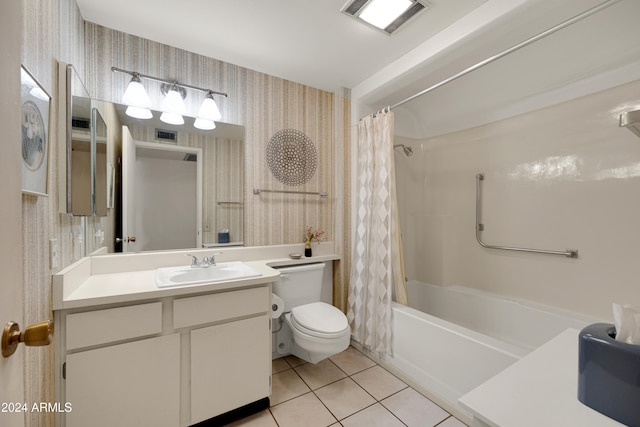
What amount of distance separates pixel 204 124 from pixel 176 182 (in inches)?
18.7

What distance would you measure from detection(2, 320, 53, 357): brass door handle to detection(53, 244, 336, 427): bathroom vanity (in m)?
0.74

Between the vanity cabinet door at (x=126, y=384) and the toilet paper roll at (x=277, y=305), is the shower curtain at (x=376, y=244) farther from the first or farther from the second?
the vanity cabinet door at (x=126, y=384)

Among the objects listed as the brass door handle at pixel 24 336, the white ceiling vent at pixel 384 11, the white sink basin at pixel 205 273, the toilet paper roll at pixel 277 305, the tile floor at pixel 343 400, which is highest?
the white ceiling vent at pixel 384 11

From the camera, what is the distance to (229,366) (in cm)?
146

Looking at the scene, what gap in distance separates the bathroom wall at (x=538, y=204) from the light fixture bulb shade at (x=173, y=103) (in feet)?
6.91

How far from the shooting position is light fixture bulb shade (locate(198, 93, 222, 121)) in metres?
1.91

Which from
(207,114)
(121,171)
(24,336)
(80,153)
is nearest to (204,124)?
(207,114)

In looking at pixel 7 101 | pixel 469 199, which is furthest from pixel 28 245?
pixel 469 199

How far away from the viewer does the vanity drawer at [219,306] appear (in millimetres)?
1340

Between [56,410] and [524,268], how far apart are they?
10.1ft

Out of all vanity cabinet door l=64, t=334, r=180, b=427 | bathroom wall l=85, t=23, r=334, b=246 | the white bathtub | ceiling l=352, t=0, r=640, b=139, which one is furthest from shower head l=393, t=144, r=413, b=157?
vanity cabinet door l=64, t=334, r=180, b=427

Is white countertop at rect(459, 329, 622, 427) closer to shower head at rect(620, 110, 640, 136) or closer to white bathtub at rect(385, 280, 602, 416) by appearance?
white bathtub at rect(385, 280, 602, 416)

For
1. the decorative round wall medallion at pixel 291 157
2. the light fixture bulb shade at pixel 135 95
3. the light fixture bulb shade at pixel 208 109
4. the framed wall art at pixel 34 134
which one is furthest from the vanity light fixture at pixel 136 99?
the decorative round wall medallion at pixel 291 157

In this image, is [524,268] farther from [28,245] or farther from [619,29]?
[28,245]
